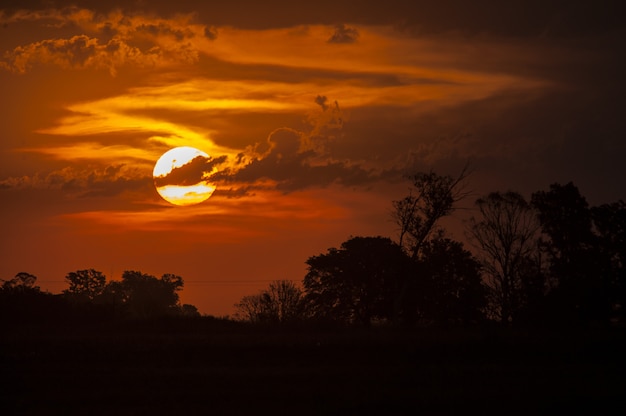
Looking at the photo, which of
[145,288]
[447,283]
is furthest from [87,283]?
[447,283]

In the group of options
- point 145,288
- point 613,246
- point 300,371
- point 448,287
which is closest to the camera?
point 300,371

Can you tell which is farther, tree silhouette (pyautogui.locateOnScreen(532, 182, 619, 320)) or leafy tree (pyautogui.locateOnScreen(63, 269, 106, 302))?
leafy tree (pyautogui.locateOnScreen(63, 269, 106, 302))

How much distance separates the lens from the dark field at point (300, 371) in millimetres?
26250

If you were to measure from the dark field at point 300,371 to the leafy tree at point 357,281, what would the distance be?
69.6 ft

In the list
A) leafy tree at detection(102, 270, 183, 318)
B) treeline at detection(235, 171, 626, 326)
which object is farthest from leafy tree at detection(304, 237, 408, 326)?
leafy tree at detection(102, 270, 183, 318)

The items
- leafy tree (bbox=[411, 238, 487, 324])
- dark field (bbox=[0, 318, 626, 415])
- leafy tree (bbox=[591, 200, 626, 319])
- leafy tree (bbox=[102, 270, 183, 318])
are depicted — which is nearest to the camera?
dark field (bbox=[0, 318, 626, 415])

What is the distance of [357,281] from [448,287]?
8434 millimetres

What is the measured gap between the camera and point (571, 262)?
2469 inches

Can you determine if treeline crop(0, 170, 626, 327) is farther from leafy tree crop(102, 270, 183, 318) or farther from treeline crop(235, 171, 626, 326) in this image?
leafy tree crop(102, 270, 183, 318)

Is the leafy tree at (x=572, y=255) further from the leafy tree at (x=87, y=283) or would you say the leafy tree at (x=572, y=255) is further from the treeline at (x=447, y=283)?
the leafy tree at (x=87, y=283)

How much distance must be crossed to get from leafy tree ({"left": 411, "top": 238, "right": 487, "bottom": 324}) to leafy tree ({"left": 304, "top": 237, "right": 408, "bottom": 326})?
235 centimetres

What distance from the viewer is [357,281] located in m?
73.2

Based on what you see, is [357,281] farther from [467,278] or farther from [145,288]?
[145,288]

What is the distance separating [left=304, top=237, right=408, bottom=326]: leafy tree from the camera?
7088 centimetres
